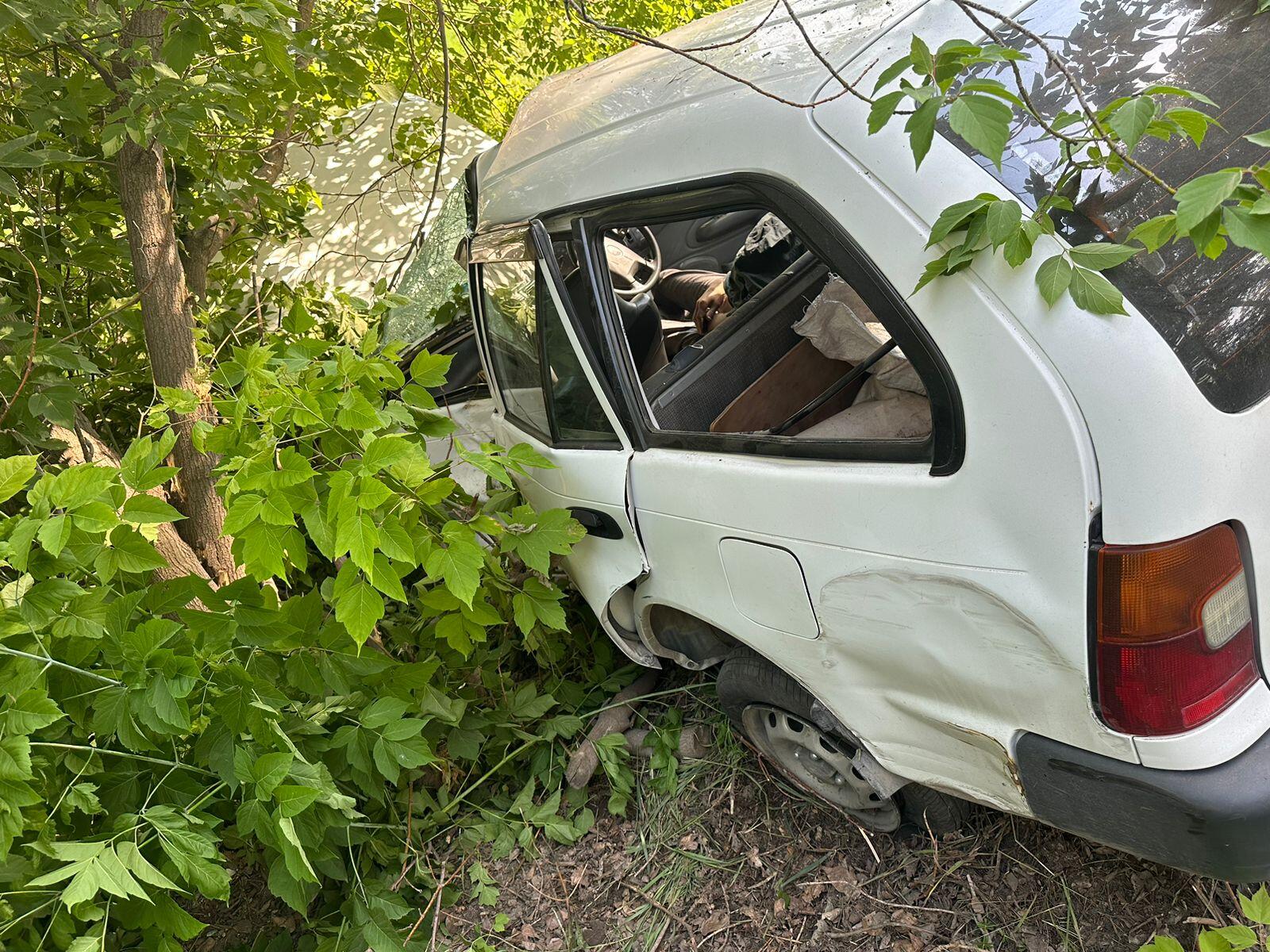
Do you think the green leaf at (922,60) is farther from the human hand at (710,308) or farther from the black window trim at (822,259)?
the human hand at (710,308)

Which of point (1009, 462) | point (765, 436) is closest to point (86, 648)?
point (765, 436)

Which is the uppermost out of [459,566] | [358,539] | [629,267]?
[629,267]

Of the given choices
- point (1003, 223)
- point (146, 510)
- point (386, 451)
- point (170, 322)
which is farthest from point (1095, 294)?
point (170, 322)

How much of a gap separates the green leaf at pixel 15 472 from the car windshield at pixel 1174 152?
1.98 meters

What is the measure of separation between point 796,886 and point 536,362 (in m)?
1.68

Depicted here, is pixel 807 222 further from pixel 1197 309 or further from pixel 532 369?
pixel 532 369

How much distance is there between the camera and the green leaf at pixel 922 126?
1.40 meters

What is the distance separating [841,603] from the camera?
72.4 inches

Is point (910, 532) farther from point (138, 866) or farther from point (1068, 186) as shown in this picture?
point (138, 866)

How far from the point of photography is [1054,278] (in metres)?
1.40

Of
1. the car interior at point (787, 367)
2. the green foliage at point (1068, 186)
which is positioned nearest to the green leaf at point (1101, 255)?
the green foliage at point (1068, 186)

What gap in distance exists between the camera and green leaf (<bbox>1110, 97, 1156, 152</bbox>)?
4.25 ft

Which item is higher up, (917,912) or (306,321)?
(306,321)

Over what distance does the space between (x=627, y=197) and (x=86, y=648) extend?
1.60 m
